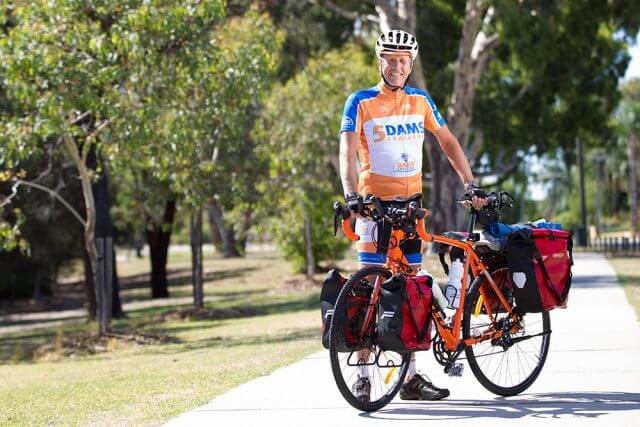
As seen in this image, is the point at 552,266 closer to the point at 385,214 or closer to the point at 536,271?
the point at 536,271

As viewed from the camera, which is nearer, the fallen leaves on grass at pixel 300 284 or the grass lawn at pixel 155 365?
the grass lawn at pixel 155 365

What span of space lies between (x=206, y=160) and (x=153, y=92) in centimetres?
603

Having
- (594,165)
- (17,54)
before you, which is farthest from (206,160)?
(594,165)

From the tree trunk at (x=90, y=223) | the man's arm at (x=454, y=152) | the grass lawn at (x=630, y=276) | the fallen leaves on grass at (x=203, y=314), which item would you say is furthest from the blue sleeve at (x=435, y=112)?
the fallen leaves on grass at (x=203, y=314)

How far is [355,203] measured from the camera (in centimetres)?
689

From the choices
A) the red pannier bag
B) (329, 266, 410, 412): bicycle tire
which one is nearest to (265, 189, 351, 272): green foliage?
the red pannier bag

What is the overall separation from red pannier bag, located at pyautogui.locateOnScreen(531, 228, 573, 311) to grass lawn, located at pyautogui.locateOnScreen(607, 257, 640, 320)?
213 inches

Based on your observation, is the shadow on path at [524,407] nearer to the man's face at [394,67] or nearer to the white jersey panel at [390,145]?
the white jersey panel at [390,145]

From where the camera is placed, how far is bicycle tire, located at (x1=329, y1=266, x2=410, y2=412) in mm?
6840

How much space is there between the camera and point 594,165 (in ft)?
329

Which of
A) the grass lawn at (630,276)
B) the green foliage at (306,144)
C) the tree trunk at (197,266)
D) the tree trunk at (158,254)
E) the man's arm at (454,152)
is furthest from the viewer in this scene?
the tree trunk at (158,254)

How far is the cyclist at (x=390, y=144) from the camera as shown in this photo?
7387 millimetres

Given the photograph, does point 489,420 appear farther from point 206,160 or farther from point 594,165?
point 594,165

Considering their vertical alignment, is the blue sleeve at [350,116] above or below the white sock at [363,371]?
above
